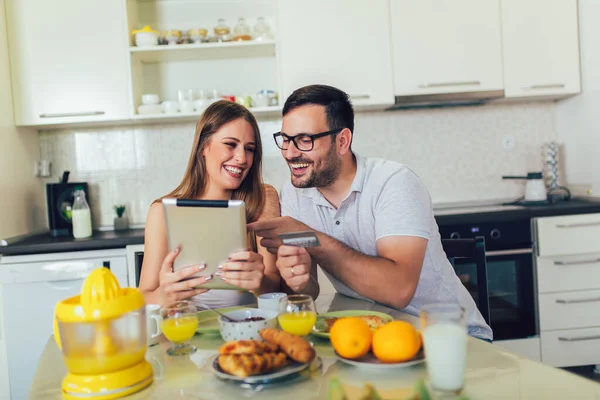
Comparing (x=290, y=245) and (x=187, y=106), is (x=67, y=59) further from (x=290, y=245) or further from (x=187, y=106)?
(x=290, y=245)

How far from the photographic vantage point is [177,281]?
1367 mm

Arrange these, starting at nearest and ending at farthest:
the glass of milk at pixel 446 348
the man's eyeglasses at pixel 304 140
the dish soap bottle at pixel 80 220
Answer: the glass of milk at pixel 446 348, the man's eyeglasses at pixel 304 140, the dish soap bottle at pixel 80 220

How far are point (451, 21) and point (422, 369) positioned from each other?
254 centimetres

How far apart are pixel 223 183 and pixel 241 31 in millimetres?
1460

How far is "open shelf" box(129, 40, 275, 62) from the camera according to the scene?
296 cm

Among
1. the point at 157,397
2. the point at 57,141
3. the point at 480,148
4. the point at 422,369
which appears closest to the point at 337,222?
the point at 422,369

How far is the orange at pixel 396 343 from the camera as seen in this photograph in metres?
0.91

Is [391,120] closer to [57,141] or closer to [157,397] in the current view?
[57,141]

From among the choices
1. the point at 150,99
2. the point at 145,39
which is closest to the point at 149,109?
the point at 150,99

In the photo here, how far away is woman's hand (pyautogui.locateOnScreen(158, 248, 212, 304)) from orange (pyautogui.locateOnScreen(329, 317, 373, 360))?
0.49 meters

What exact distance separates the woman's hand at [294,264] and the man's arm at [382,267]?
12cm

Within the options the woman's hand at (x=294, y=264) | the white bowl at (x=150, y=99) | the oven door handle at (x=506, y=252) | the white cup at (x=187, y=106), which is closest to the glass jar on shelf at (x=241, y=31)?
the white cup at (x=187, y=106)

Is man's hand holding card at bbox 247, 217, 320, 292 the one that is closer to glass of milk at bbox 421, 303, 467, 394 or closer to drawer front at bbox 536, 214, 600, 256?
glass of milk at bbox 421, 303, 467, 394

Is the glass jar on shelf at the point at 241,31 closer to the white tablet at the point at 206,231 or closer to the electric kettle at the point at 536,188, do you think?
the electric kettle at the point at 536,188
